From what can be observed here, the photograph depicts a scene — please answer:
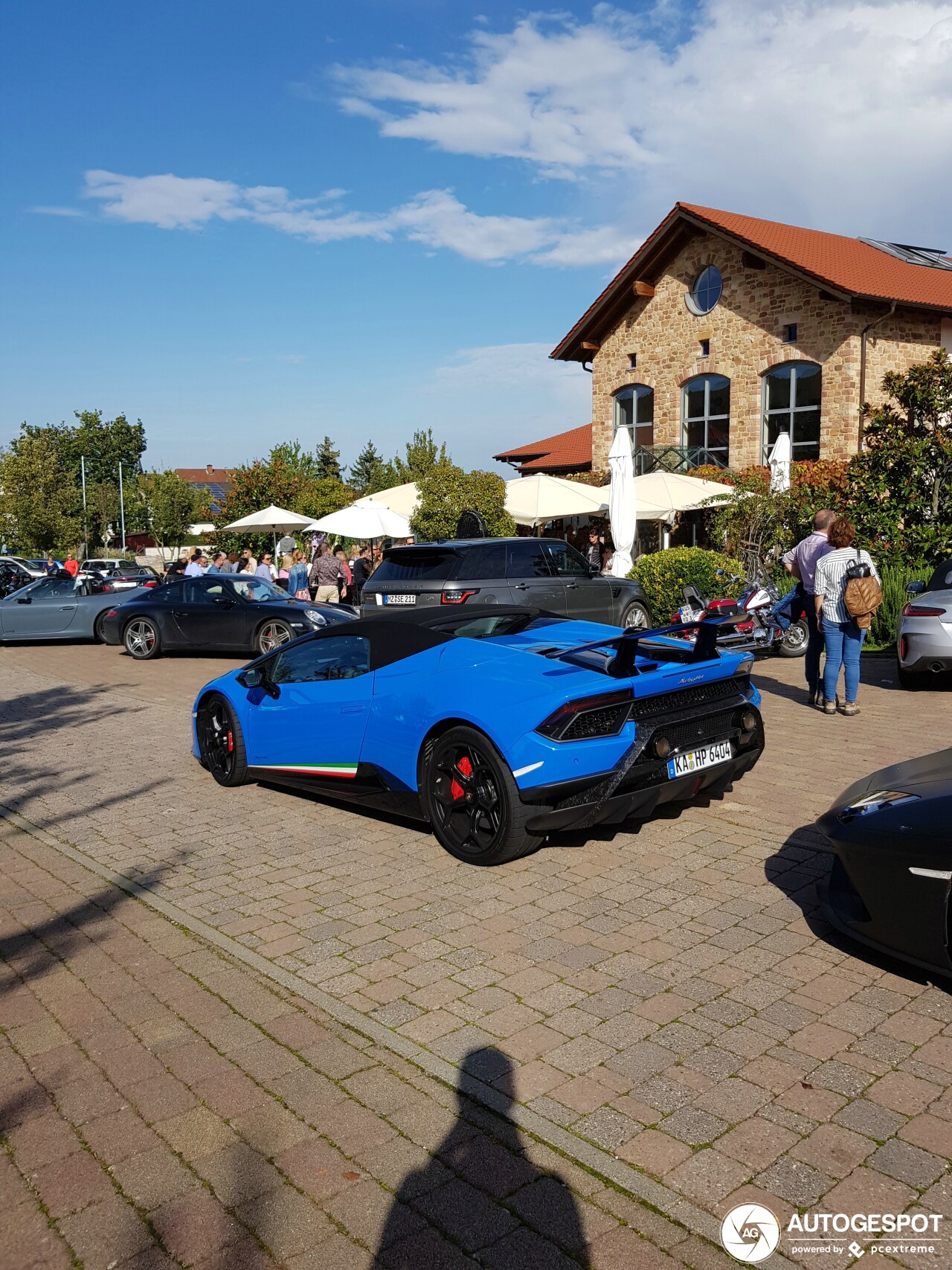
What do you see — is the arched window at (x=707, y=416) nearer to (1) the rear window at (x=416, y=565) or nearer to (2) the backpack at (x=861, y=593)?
(1) the rear window at (x=416, y=565)

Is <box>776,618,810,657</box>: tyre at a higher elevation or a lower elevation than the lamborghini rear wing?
lower

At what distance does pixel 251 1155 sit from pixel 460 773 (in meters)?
2.65

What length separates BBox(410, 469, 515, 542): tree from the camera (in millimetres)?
21188

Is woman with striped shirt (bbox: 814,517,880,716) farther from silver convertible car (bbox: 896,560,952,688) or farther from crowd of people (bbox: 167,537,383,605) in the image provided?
crowd of people (bbox: 167,537,383,605)

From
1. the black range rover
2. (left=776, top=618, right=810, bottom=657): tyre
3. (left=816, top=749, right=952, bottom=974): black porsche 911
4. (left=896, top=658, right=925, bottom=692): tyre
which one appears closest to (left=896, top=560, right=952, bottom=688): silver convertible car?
(left=896, top=658, right=925, bottom=692): tyre

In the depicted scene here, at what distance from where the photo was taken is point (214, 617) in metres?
16.0

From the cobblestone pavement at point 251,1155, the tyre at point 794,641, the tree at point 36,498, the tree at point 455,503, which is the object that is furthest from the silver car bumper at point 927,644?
the tree at point 36,498

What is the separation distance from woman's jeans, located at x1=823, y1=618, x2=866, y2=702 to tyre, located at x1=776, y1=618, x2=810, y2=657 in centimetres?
424

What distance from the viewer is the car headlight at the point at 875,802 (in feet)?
13.3

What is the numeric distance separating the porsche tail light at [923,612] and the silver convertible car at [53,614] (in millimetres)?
13321

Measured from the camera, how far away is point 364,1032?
3.84 m

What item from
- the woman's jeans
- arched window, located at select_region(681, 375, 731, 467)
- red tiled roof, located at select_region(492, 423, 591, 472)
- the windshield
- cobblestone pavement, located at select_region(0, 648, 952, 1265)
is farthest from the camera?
red tiled roof, located at select_region(492, 423, 591, 472)

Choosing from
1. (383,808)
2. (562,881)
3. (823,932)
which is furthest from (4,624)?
(823,932)

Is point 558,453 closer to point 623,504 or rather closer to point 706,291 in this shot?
point 706,291
